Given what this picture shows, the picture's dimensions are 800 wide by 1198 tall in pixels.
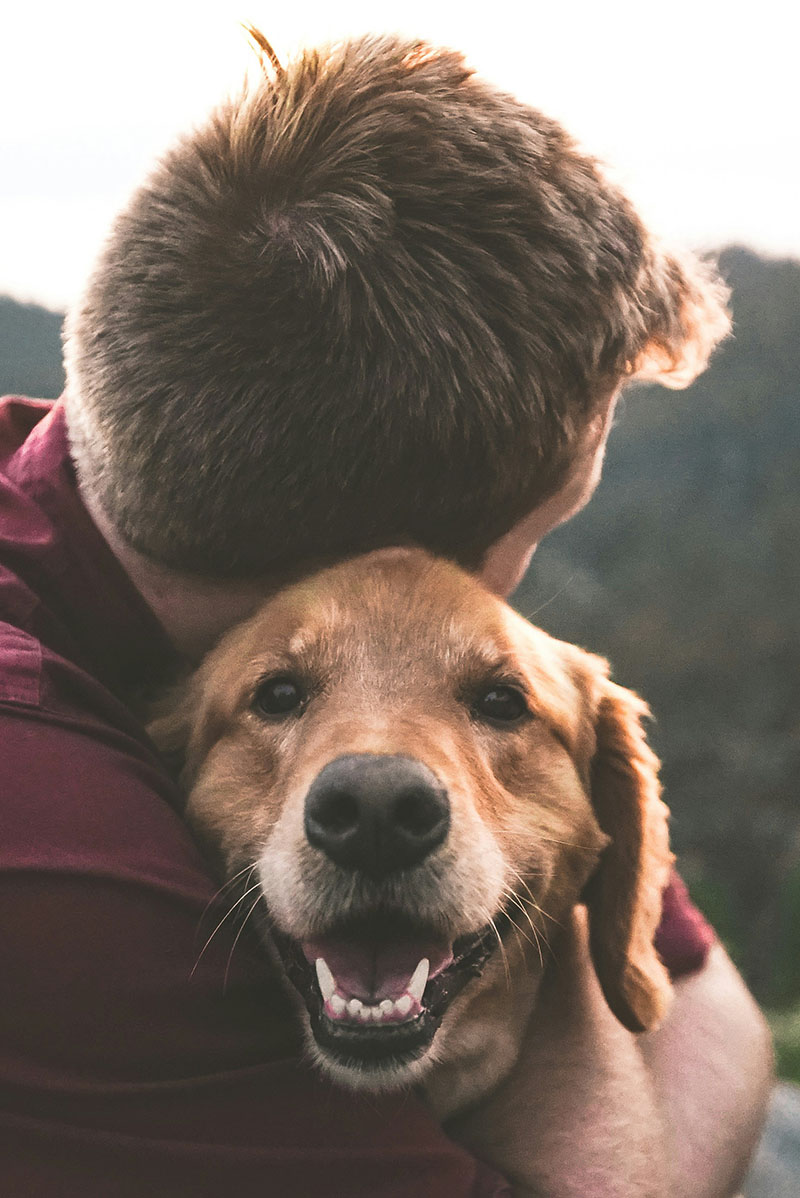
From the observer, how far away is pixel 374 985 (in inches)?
69.2

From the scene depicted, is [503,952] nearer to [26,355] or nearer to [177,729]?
[177,729]

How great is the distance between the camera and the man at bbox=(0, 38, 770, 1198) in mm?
1445

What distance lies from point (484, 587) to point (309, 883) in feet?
2.47

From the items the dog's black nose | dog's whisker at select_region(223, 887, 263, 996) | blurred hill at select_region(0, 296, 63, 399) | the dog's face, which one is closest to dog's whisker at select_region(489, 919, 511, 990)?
the dog's face

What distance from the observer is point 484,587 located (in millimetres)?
2209

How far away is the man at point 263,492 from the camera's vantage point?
56.9 inches

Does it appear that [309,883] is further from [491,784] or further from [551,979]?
[551,979]

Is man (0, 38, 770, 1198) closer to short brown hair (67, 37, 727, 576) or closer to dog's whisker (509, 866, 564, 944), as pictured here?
short brown hair (67, 37, 727, 576)

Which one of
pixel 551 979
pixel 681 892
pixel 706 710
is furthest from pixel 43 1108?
pixel 706 710

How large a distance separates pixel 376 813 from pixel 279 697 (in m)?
0.46

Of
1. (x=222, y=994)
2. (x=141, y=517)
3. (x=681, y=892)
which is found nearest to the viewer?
(x=222, y=994)

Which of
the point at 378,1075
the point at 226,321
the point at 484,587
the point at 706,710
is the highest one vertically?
the point at 226,321

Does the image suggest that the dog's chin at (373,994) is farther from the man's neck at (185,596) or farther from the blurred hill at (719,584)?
the blurred hill at (719,584)

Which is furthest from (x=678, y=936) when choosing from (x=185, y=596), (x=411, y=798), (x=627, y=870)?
(x=185, y=596)
